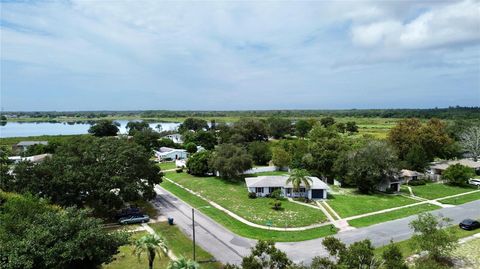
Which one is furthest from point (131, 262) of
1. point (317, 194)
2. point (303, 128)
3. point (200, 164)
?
point (303, 128)

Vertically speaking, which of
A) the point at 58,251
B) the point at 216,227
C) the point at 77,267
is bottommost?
the point at 216,227

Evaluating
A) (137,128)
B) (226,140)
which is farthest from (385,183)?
(137,128)

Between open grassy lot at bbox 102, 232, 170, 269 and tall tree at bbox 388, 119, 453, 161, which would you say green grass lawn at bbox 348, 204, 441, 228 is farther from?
tall tree at bbox 388, 119, 453, 161

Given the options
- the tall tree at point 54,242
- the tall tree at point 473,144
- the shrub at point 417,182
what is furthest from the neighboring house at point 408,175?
the tall tree at point 54,242

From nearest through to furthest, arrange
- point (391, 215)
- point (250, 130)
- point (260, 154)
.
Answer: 1. point (391, 215)
2. point (260, 154)
3. point (250, 130)

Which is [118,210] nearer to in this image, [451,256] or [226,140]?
[451,256]

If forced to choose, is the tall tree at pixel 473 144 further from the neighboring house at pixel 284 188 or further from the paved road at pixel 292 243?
the neighboring house at pixel 284 188

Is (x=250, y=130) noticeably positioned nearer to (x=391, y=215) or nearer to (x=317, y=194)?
(x=317, y=194)
